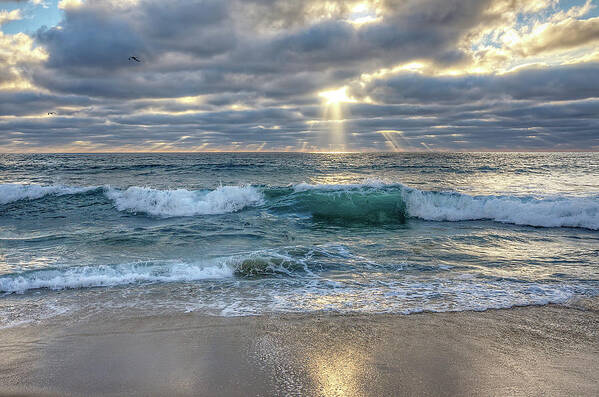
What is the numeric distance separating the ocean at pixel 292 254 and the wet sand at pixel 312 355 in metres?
0.51

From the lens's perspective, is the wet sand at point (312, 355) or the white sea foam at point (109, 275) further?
the white sea foam at point (109, 275)

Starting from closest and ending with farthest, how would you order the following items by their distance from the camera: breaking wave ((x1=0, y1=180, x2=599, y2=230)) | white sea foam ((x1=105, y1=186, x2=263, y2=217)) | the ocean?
the ocean < breaking wave ((x1=0, y1=180, x2=599, y2=230)) < white sea foam ((x1=105, y1=186, x2=263, y2=217))

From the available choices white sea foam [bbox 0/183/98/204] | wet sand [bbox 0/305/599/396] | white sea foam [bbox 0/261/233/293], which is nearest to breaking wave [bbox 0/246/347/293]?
white sea foam [bbox 0/261/233/293]

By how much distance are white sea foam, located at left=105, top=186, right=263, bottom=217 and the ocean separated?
9cm

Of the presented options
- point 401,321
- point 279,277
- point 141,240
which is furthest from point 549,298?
point 141,240

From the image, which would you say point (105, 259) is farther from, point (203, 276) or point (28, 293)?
point (203, 276)

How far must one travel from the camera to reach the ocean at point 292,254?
5.56 metres

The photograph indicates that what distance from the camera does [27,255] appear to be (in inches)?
333

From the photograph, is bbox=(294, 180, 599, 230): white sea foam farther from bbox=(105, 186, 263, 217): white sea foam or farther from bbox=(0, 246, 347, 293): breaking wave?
bbox=(0, 246, 347, 293): breaking wave

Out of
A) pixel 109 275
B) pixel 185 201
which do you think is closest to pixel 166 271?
pixel 109 275

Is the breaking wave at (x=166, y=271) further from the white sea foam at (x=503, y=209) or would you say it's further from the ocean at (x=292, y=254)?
the white sea foam at (x=503, y=209)

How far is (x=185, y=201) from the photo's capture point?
16766 mm

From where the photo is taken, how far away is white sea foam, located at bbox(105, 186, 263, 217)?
15.9 metres

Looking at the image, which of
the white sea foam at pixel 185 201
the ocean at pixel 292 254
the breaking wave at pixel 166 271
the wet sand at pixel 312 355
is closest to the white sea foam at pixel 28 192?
the ocean at pixel 292 254
